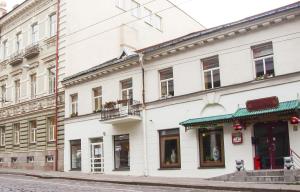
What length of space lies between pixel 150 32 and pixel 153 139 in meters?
16.7

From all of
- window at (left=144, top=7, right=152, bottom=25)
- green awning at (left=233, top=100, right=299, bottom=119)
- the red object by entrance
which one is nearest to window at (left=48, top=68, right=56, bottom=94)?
window at (left=144, top=7, right=152, bottom=25)

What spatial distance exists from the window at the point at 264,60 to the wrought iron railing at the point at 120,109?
25.0ft

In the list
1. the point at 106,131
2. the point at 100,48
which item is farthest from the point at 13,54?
the point at 106,131

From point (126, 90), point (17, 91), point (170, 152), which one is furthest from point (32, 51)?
point (170, 152)

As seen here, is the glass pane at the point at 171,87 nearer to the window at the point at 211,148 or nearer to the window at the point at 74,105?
the window at the point at 211,148

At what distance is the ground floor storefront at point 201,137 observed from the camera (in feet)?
64.3

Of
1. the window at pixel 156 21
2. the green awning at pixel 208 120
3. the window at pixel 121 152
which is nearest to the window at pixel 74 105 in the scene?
the window at pixel 121 152

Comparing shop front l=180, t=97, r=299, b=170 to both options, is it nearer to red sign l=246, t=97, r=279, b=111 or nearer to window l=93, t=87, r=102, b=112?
red sign l=246, t=97, r=279, b=111

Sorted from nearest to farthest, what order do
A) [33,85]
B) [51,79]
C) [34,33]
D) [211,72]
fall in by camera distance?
[211,72] < [51,79] < [33,85] < [34,33]

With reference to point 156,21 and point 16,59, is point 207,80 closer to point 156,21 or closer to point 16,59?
point 156,21

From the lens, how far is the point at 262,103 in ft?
65.1

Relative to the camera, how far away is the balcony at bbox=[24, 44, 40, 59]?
34.3 meters

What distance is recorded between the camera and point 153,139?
24469mm

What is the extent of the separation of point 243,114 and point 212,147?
2986mm
